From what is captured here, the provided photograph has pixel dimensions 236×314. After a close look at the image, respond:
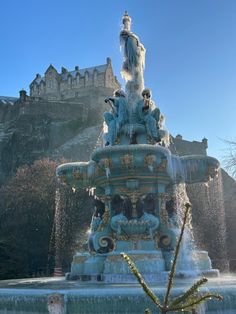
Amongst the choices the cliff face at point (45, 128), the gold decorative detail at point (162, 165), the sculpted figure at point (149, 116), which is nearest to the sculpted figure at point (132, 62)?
the sculpted figure at point (149, 116)

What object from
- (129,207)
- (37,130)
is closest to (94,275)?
(129,207)

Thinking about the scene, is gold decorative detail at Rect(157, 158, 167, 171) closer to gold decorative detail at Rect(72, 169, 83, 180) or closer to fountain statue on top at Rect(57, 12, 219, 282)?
fountain statue on top at Rect(57, 12, 219, 282)

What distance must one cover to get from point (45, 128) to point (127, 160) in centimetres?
7377

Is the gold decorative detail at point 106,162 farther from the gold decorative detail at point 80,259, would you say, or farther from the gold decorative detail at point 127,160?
the gold decorative detail at point 80,259

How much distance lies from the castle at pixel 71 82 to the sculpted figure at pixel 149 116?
82175 mm

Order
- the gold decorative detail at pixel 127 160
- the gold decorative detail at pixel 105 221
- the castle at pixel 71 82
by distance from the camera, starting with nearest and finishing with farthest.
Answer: the gold decorative detail at pixel 127 160 < the gold decorative detail at pixel 105 221 < the castle at pixel 71 82

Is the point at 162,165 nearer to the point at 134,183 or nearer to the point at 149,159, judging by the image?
the point at 149,159

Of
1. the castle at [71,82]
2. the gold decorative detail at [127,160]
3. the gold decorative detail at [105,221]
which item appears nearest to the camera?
the gold decorative detail at [127,160]

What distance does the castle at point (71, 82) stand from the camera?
96.8 meters

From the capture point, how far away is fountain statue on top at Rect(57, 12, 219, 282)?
38.1ft

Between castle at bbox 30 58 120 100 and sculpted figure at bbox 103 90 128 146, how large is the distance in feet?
269

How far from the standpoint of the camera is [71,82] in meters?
100

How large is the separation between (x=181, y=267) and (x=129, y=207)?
2.09m

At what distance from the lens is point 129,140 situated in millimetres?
13016
